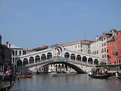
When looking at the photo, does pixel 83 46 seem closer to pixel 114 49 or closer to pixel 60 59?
pixel 60 59

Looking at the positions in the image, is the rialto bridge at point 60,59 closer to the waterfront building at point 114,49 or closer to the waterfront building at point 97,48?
the waterfront building at point 97,48

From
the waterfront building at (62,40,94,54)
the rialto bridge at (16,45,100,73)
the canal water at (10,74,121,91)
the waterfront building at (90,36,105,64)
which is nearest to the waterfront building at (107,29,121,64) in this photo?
the rialto bridge at (16,45,100,73)

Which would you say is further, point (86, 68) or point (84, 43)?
point (84, 43)

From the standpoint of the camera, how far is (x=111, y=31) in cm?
6222

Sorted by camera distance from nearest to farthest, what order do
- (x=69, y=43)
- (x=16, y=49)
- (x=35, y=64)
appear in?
(x=35, y=64)
(x=16, y=49)
(x=69, y=43)

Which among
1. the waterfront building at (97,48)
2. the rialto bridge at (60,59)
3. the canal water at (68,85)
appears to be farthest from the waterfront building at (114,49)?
the canal water at (68,85)

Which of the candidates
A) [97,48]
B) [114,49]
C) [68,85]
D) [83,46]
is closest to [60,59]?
[114,49]

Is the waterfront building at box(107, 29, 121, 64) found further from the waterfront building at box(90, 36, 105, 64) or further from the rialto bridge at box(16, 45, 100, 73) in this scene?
the waterfront building at box(90, 36, 105, 64)

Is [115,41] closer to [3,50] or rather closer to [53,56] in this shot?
[53,56]

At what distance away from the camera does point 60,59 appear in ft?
192

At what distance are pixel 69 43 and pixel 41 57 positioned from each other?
16.8 metres

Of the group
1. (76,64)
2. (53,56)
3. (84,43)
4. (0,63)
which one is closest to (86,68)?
(76,64)

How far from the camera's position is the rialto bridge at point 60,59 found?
58.2 metres

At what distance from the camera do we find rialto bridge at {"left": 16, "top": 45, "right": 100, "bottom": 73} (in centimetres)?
5825
